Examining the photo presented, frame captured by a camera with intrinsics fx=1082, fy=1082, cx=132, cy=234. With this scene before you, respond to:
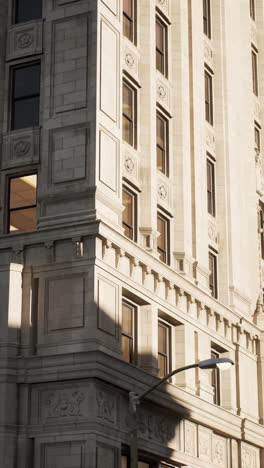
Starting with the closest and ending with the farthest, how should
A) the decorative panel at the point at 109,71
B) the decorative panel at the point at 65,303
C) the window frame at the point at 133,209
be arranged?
the decorative panel at the point at 65,303 < the decorative panel at the point at 109,71 < the window frame at the point at 133,209

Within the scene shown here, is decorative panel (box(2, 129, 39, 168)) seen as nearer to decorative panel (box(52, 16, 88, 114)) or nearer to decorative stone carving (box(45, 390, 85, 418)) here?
decorative panel (box(52, 16, 88, 114))

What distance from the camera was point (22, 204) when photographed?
35.8 meters

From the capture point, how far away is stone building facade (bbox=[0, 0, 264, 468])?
107 ft

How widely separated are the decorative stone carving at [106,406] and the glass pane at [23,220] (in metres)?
6.19

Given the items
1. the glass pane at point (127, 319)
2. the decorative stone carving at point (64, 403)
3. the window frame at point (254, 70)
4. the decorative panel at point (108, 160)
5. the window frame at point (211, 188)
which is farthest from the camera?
the window frame at point (254, 70)

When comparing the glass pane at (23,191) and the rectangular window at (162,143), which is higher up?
the rectangular window at (162,143)

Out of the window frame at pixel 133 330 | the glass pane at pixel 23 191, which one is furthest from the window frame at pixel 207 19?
the window frame at pixel 133 330

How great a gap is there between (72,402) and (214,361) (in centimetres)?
654

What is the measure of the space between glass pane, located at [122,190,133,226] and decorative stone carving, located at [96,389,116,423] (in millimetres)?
7078

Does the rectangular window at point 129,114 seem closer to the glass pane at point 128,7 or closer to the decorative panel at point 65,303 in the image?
the glass pane at point 128,7

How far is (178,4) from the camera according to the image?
4409 centimetres

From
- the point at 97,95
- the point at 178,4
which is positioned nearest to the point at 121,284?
the point at 97,95

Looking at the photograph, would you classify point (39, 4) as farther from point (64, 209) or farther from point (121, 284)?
point (121, 284)

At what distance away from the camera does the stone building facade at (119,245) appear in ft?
107
